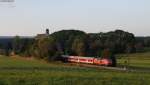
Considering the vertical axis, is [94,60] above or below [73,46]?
below

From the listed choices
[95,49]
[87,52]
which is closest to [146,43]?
[95,49]

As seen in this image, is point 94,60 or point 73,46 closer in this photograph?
point 94,60

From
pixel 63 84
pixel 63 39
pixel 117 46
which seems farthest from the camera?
pixel 63 39

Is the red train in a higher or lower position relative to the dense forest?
lower

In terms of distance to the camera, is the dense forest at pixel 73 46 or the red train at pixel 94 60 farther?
the dense forest at pixel 73 46

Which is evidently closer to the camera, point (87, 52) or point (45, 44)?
point (45, 44)

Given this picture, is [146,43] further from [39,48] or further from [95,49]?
[39,48]

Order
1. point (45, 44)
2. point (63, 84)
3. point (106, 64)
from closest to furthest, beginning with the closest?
point (63, 84)
point (106, 64)
point (45, 44)

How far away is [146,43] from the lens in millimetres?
177125

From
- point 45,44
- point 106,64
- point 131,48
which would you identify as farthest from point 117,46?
point 106,64

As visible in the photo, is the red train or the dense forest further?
the dense forest

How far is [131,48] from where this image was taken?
149m

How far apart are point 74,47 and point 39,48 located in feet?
64.2

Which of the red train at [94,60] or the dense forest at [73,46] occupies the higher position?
the dense forest at [73,46]
